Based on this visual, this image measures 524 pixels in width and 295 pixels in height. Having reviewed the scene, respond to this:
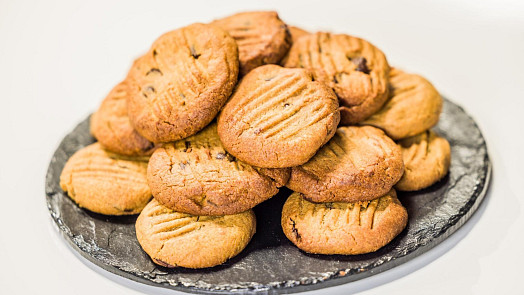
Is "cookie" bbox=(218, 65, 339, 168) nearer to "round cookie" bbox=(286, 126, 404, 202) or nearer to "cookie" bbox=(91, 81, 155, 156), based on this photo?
"round cookie" bbox=(286, 126, 404, 202)

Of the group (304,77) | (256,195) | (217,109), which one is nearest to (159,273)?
(256,195)

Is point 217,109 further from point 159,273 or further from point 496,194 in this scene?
point 496,194

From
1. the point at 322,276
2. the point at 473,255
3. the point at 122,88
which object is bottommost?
the point at 473,255

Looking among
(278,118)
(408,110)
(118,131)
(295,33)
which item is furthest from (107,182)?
(408,110)

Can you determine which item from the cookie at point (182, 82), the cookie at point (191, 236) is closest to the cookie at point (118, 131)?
the cookie at point (182, 82)

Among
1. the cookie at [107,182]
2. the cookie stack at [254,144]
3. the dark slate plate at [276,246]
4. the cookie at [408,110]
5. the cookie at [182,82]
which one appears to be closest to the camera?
the dark slate plate at [276,246]

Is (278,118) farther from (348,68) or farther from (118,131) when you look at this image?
(118,131)

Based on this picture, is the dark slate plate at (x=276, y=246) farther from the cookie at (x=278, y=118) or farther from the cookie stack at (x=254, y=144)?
the cookie at (x=278, y=118)
